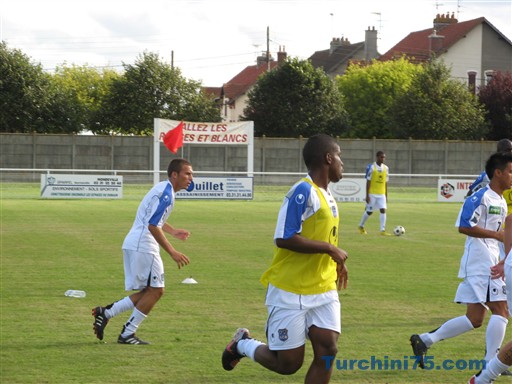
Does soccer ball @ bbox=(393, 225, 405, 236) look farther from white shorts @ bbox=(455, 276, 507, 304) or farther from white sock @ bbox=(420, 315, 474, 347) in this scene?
white shorts @ bbox=(455, 276, 507, 304)

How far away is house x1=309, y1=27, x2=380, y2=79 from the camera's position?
289 feet

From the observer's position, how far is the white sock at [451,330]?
8391mm

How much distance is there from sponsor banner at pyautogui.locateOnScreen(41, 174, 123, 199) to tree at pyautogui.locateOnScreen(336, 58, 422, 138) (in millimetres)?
30723

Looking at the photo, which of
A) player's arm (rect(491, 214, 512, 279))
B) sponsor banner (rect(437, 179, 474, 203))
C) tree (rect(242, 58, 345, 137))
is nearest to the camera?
player's arm (rect(491, 214, 512, 279))

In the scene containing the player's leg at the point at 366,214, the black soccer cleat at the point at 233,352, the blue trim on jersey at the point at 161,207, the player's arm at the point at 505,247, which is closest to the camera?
the black soccer cleat at the point at 233,352

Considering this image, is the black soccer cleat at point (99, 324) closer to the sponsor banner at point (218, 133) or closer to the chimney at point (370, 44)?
the sponsor banner at point (218, 133)

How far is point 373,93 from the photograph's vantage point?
6762 centimetres

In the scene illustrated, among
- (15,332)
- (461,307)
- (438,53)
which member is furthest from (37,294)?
(438,53)

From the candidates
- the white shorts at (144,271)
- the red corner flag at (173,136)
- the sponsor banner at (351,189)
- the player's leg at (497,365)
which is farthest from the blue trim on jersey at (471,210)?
the red corner flag at (173,136)

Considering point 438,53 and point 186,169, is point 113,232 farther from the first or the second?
point 438,53

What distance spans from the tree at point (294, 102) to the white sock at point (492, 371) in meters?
A: 52.8

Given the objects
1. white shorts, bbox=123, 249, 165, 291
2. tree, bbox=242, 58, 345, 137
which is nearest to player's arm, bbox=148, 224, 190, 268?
white shorts, bbox=123, 249, 165, 291

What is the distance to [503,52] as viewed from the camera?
254ft

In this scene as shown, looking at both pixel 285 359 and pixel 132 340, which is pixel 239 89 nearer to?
pixel 132 340
